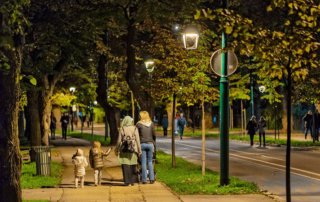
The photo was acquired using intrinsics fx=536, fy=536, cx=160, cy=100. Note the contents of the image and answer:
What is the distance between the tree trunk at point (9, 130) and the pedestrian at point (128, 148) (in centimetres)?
429

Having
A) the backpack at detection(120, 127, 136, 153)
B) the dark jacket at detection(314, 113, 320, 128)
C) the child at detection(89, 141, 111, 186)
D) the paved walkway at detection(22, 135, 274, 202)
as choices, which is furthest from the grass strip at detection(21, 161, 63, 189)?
the dark jacket at detection(314, 113, 320, 128)

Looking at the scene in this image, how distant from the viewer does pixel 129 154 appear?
12.9 meters

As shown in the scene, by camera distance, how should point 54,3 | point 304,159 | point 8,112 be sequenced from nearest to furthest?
1. point 8,112
2. point 54,3
3. point 304,159

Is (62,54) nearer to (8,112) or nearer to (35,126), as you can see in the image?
(35,126)

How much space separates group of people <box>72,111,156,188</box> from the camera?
12.8 m

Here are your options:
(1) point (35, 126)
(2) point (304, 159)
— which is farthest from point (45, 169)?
(2) point (304, 159)

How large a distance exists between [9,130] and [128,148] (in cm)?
445

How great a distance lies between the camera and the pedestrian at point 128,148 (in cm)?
1282

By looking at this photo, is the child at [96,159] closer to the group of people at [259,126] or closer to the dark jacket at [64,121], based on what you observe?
the group of people at [259,126]

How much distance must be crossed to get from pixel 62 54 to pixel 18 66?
12.3 m

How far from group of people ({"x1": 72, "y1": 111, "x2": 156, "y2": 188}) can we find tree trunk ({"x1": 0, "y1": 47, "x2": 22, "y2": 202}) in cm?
389

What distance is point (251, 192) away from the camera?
11.6 metres

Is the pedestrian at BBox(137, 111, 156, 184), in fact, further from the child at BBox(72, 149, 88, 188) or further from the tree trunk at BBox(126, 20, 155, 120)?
the tree trunk at BBox(126, 20, 155, 120)

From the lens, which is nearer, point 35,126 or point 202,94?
point 202,94
